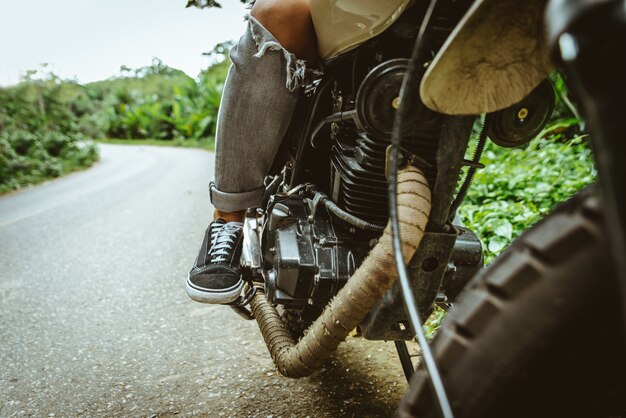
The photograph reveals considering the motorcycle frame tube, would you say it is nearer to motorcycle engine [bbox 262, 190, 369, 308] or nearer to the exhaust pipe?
the exhaust pipe

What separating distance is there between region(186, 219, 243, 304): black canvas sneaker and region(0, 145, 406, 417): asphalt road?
0.41 metres

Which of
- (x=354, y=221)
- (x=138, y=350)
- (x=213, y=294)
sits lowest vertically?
(x=138, y=350)

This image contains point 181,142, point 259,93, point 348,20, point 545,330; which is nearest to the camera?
point 545,330

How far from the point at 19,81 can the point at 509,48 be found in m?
16.3

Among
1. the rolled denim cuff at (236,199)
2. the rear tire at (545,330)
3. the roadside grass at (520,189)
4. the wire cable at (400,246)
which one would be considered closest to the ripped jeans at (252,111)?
the rolled denim cuff at (236,199)

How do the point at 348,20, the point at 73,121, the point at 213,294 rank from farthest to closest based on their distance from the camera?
the point at 73,121 < the point at 213,294 < the point at 348,20

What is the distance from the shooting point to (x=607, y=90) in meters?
0.37

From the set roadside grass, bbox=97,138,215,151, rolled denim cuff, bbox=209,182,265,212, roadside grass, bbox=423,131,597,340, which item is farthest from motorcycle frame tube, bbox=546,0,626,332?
roadside grass, bbox=97,138,215,151

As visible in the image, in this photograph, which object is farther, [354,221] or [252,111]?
[252,111]

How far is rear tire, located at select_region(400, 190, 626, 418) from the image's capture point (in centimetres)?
45

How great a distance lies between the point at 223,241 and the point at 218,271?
4.9 inches

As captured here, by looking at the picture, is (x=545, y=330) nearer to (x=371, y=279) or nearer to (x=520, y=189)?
(x=371, y=279)

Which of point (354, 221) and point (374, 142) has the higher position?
point (374, 142)

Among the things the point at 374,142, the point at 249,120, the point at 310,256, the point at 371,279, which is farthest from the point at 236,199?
the point at 371,279
